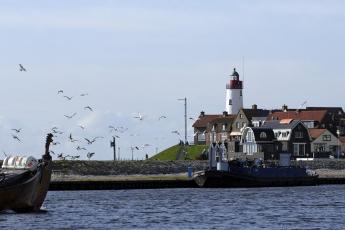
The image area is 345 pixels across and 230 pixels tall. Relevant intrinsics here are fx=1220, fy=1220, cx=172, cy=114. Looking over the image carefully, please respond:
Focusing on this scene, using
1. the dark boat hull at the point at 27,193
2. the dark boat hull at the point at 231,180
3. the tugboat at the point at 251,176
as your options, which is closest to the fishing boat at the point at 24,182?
the dark boat hull at the point at 27,193

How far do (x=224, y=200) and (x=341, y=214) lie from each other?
20.7 metres

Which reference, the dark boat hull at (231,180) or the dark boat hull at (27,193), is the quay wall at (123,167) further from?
the dark boat hull at (27,193)

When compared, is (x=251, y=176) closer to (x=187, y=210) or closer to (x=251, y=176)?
(x=251, y=176)

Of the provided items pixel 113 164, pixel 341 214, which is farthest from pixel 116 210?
pixel 113 164

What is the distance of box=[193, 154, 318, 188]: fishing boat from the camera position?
137750mm

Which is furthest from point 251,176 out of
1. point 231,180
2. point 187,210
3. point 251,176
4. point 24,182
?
point 24,182

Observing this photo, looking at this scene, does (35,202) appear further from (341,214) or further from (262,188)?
(262,188)

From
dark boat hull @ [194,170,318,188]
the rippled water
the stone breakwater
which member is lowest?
the rippled water

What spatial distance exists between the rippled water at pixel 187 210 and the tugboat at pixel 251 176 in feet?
18.5

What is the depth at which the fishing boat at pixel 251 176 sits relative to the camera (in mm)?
137750

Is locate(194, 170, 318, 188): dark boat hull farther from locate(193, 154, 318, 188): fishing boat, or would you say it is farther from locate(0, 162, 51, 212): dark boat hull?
locate(0, 162, 51, 212): dark boat hull

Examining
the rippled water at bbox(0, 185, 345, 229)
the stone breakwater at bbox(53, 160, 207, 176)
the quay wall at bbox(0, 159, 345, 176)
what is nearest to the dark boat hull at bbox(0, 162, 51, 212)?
the rippled water at bbox(0, 185, 345, 229)

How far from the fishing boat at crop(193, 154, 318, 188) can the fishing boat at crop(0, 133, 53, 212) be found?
44903 mm

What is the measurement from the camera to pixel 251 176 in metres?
142
